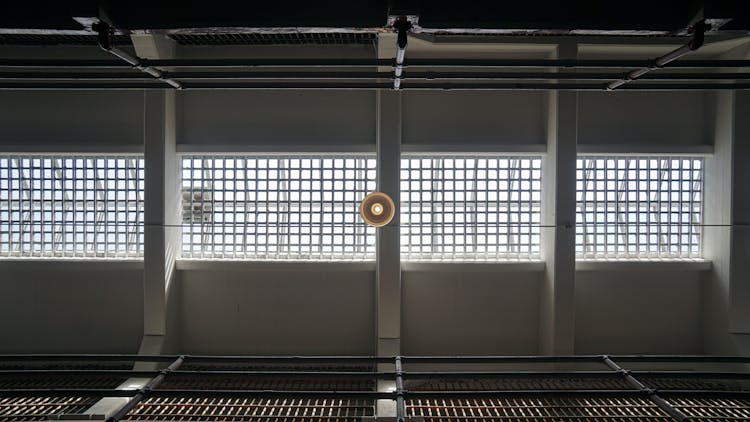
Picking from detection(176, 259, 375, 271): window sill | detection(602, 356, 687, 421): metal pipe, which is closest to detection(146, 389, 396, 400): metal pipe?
detection(602, 356, 687, 421): metal pipe

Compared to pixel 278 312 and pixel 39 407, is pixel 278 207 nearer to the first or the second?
pixel 278 312

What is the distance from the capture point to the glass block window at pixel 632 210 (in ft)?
41.8

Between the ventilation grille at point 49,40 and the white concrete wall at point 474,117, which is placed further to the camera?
the white concrete wall at point 474,117

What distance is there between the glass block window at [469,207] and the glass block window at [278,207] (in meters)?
1.14

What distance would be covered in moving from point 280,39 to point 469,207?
21.1 ft

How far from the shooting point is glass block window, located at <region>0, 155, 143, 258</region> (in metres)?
12.7

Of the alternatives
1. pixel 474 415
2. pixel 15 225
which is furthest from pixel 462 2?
pixel 15 225

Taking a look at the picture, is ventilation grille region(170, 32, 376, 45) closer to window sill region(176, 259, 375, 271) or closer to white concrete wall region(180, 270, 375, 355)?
window sill region(176, 259, 375, 271)

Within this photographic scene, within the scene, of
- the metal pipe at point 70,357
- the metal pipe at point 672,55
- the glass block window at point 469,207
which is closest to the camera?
the metal pipe at point 672,55

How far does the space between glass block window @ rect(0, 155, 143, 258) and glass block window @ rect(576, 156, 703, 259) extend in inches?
470

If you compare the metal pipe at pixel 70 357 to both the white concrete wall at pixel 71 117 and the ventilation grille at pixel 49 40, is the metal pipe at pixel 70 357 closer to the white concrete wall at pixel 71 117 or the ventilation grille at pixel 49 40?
the white concrete wall at pixel 71 117

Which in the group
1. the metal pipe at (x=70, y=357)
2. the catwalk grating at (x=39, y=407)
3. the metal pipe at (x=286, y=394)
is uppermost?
the metal pipe at (x=70, y=357)

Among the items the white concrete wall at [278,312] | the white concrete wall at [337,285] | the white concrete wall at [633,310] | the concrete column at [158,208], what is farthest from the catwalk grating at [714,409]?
the concrete column at [158,208]

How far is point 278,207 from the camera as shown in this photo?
12.8 metres
